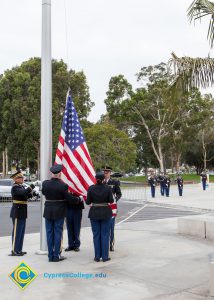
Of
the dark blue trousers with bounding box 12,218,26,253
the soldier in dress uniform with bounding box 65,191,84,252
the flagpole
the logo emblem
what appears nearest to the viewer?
the logo emblem

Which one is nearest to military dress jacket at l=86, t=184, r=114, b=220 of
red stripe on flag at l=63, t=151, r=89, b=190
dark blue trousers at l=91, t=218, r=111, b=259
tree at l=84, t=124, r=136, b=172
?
dark blue trousers at l=91, t=218, r=111, b=259

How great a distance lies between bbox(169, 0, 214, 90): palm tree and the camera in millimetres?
8586

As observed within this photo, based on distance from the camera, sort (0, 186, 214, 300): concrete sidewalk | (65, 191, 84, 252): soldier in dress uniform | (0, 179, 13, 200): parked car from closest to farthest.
→ (0, 186, 214, 300): concrete sidewalk, (65, 191, 84, 252): soldier in dress uniform, (0, 179, 13, 200): parked car

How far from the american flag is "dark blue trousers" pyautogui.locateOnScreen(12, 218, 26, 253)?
47.1 inches

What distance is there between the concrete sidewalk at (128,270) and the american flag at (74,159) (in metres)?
1.38

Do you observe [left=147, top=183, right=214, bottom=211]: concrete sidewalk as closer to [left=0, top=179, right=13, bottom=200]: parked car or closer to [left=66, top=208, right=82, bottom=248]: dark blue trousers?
[left=0, top=179, right=13, bottom=200]: parked car

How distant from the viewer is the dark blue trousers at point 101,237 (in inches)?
296

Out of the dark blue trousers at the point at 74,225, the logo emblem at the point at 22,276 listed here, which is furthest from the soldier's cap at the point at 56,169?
the logo emblem at the point at 22,276

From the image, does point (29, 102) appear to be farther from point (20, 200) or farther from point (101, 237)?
point (101, 237)

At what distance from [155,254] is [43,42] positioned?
4675mm

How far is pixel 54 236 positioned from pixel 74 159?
160 cm

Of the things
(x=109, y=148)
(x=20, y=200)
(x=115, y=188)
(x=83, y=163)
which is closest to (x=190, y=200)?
(x=115, y=188)

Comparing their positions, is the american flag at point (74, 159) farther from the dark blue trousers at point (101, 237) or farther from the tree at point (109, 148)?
the tree at point (109, 148)

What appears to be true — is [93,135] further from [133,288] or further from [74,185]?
[133,288]
